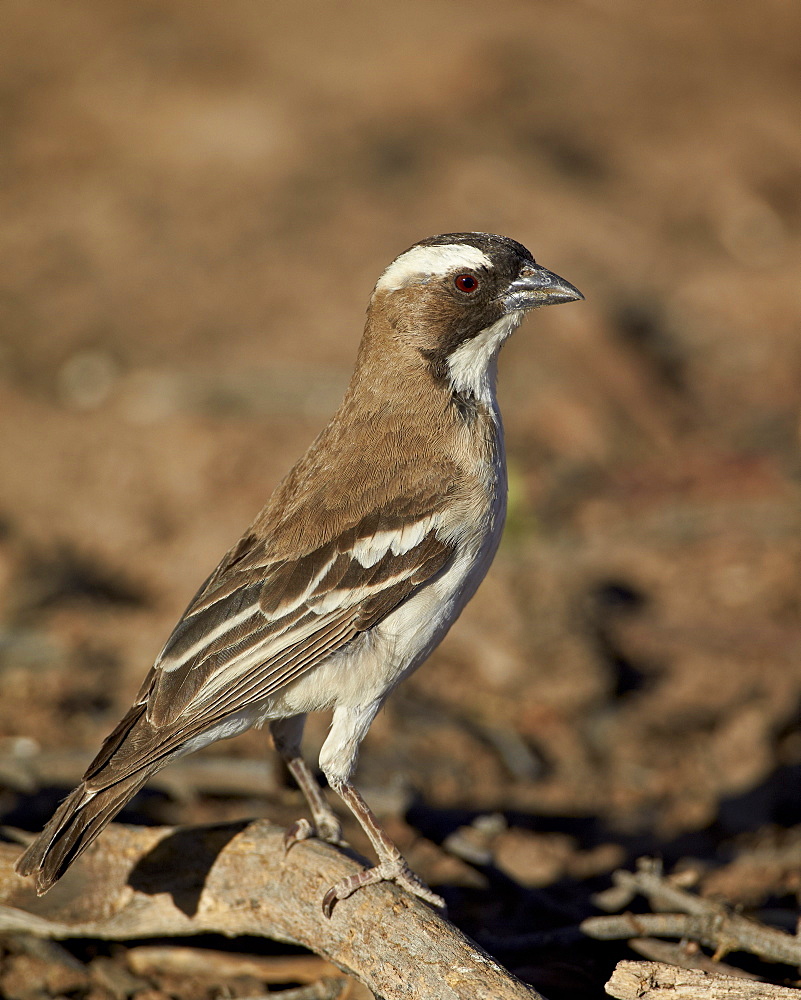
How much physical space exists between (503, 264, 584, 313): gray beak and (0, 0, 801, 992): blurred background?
7.77 ft

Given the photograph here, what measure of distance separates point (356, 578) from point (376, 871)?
109 cm

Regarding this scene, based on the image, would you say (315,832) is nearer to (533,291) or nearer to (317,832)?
(317,832)

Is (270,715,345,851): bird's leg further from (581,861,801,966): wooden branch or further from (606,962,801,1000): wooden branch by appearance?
(606,962,801,1000): wooden branch

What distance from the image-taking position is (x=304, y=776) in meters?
4.57

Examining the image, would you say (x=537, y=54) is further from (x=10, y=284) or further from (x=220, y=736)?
(x=220, y=736)

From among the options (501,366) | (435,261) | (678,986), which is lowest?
(678,986)

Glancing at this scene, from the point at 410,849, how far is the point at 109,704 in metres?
2.11

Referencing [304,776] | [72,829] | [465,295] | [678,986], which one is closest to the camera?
[678,986]

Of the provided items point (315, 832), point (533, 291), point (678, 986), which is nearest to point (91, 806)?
point (315, 832)

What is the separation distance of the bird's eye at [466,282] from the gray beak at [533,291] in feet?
0.48

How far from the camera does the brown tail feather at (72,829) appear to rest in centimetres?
365

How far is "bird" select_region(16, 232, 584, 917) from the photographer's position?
3.96 meters

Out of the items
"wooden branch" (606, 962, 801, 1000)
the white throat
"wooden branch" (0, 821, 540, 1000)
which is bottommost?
"wooden branch" (606, 962, 801, 1000)

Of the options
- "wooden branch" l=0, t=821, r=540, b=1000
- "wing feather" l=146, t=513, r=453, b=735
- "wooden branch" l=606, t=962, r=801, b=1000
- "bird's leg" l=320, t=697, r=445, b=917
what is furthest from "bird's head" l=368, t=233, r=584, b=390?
"wooden branch" l=606, t=962, r=801, b=1000
